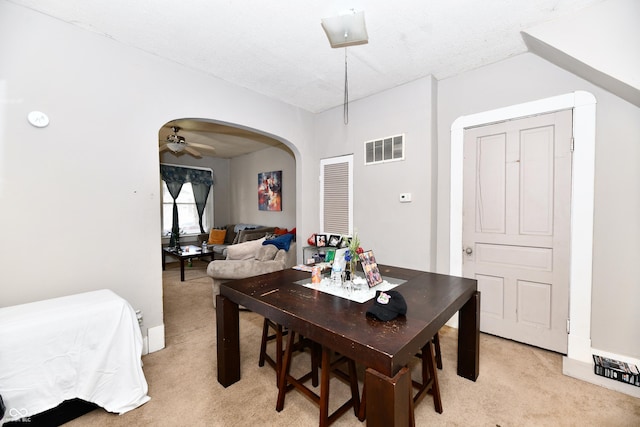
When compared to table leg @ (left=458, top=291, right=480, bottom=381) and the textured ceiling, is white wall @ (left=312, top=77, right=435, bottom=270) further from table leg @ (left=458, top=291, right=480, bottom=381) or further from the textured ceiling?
table leg @ (left=458, top=291, right=480, bottom=381)

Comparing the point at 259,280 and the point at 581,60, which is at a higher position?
the point at 581,60

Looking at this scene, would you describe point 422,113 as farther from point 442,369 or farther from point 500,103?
point 442,369

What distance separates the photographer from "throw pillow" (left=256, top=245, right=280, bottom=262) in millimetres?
3629

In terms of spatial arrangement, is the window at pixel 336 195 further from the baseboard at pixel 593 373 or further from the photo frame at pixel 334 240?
the baseboard at pixel 593 373

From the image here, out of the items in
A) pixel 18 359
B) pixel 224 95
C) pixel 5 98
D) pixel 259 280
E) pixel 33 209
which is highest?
pixel 224 95

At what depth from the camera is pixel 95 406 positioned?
1.76 metres

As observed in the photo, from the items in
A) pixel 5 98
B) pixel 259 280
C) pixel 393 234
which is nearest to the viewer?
pixel 5 98

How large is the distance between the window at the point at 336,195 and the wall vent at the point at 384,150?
0.29 meters

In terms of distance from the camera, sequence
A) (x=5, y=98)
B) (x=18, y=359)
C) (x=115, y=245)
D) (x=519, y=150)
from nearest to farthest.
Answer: (x=18, y=359) → (x=5, y=98) → (x=115, y=245) → (x=519, y=150)

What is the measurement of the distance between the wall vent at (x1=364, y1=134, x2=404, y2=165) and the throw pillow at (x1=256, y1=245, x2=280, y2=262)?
67.5 inches

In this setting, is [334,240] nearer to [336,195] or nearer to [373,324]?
[336,195]

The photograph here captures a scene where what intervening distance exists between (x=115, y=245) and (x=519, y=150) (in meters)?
3.79

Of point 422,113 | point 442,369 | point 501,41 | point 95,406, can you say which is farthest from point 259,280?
point 501,41

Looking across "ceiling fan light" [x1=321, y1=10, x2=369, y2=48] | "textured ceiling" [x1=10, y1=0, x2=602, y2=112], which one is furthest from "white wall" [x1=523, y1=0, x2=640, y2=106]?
"ceiling fan light" [x1=321, y1=10, x2=369, y2=48]
